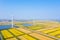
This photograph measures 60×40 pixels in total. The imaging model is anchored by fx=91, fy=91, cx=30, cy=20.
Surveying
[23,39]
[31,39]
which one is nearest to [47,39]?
[31,39]

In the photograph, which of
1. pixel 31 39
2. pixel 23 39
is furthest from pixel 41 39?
pixel 23 39

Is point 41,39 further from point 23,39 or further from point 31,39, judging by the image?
point 23,39

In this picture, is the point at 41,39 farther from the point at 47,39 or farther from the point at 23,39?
the point at 23,39

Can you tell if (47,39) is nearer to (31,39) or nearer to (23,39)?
(31,39)

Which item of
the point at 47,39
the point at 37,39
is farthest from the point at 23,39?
the point at 47,39

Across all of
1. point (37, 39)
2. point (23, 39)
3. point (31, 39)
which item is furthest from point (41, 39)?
point (23, 39)
